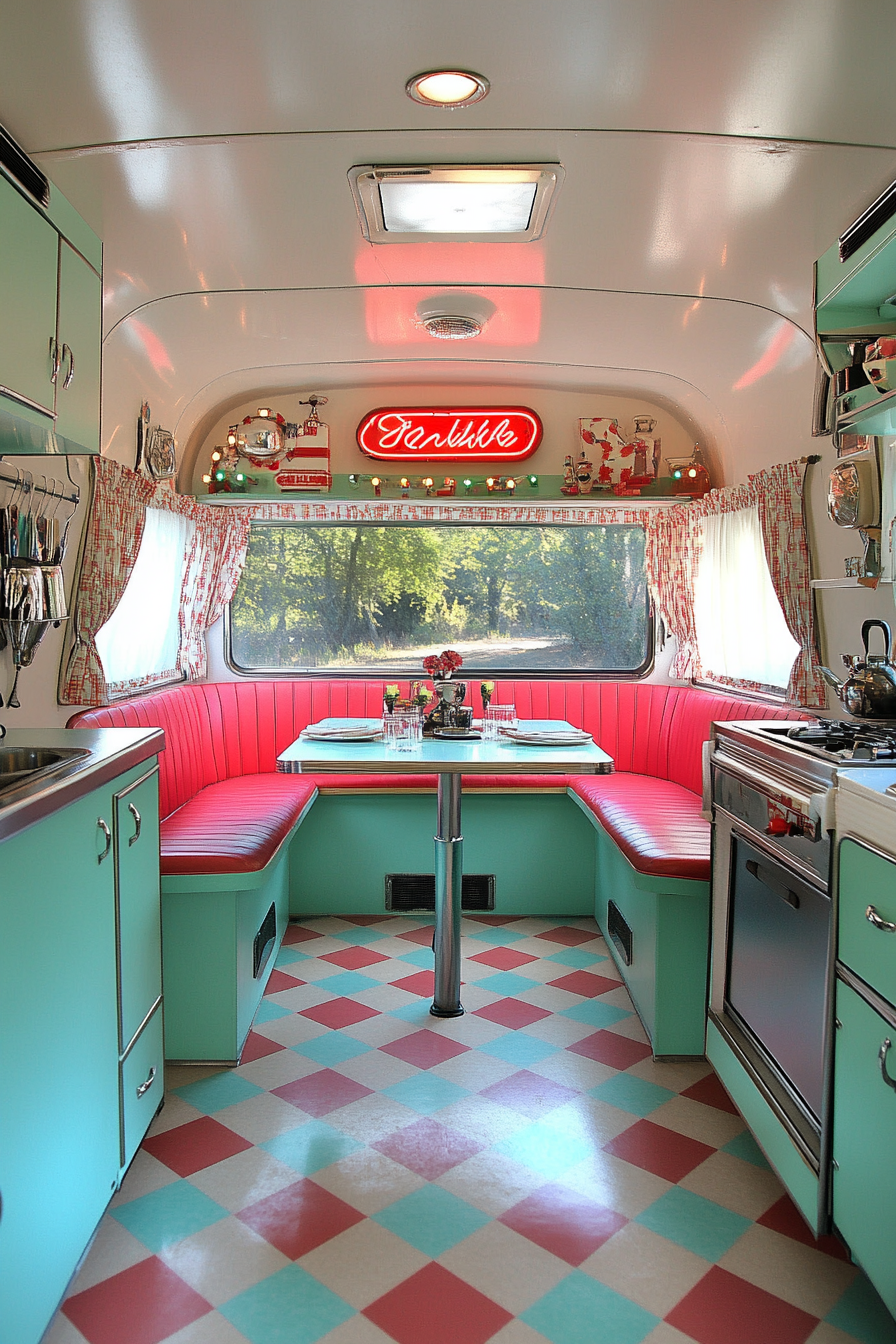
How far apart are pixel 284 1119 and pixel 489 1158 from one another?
2.26 feet

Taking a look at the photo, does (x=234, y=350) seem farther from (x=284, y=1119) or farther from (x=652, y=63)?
(x=284, y=1119)

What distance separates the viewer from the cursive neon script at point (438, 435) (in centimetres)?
549

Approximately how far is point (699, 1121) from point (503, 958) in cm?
159

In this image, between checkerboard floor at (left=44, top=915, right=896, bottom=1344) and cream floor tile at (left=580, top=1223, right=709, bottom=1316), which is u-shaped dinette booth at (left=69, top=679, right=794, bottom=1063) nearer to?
checkerboard floor at (left=44, top=915, right=896, bottom=1344)

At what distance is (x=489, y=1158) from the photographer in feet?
9.26

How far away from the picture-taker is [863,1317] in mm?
2146

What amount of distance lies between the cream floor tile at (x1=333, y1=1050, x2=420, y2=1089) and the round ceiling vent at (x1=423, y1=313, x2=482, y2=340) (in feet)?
10.3

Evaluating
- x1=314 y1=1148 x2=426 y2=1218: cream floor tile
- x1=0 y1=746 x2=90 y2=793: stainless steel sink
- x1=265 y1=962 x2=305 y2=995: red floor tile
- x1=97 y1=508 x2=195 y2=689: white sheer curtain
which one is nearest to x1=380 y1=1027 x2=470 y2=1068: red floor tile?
x1=314 y1=1148 x2=426 y2=1218: cream floor tile

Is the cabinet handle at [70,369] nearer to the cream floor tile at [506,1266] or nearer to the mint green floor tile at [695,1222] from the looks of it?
the cream floor tile at [506,1266]

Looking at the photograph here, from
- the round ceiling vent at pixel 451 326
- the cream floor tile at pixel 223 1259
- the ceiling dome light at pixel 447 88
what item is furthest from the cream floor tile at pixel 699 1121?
the round ceiling vent at pixel 451 326

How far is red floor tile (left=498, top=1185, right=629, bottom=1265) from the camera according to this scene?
2.41 metres

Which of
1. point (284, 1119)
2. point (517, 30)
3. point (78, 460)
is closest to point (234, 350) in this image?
point (78, 460)

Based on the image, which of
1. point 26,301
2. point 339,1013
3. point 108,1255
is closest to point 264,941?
point 339,1013

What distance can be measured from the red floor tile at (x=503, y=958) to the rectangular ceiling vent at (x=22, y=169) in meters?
3.54
